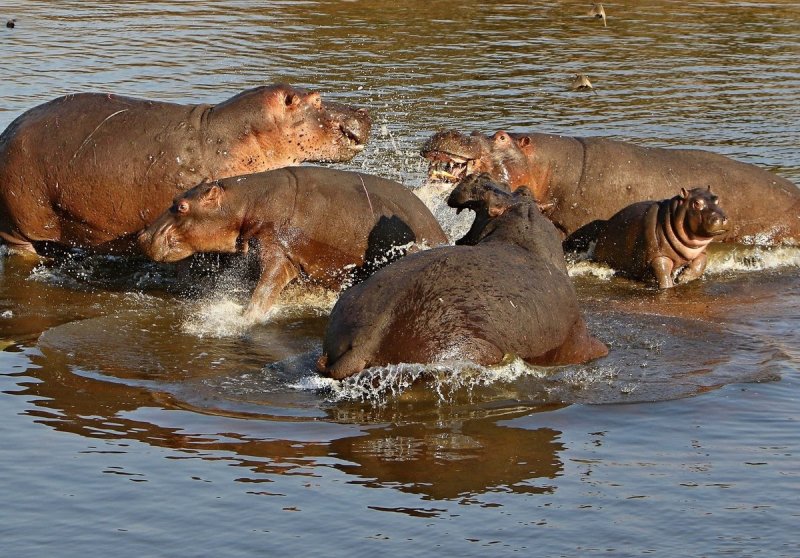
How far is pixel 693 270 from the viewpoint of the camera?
11758mm

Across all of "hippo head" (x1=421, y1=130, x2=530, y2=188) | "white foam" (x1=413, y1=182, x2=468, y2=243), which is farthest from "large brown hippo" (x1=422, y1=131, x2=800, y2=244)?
"white foam" (x1=413, y1=182, x2=468, y2=243)

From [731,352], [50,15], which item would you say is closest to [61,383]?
[731,352]

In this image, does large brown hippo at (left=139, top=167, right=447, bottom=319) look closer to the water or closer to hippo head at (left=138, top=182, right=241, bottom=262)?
hippo head at (left=138, top=182, right=241, bottom=262)

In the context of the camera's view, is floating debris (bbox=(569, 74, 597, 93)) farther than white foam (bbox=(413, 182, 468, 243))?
Yes

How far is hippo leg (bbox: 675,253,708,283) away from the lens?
38.5 ft

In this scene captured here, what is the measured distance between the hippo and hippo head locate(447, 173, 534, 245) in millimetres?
462

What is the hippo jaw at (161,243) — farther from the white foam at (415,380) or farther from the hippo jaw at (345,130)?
the white foam at (415,380)

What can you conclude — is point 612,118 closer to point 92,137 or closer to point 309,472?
point 92,137

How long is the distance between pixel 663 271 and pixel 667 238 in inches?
10.9

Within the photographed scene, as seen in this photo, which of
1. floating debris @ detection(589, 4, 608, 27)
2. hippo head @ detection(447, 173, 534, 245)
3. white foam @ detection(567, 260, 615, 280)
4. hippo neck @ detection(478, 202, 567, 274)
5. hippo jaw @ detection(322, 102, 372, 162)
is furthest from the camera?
floating debris @ detection(589, 4, 608, 27)

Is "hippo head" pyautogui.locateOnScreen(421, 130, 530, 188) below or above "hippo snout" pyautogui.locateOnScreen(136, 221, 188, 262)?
above

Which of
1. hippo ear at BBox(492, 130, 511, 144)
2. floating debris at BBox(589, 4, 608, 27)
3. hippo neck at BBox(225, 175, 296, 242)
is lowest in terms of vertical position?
hippo neck at BBox(225, 175, 296, 242)

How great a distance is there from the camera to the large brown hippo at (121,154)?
1094 cm

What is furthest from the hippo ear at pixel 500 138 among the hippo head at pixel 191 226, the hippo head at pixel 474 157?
the hippo head at pixel 191 226
